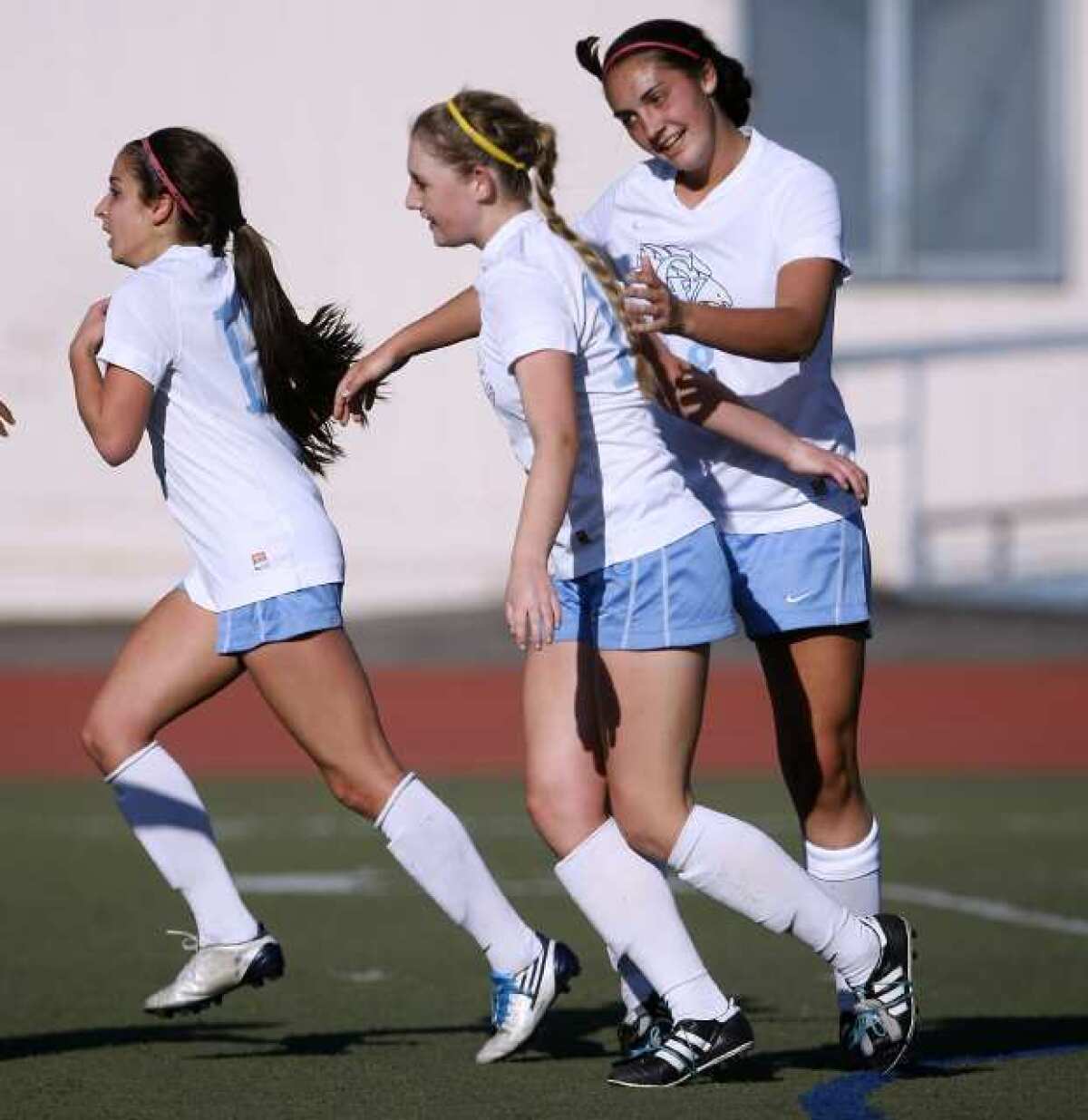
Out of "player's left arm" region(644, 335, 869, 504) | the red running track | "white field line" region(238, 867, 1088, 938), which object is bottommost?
the red running track

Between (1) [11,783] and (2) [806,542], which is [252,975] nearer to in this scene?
(2) [806,542]

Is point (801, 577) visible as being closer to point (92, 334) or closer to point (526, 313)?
point (526, 313)

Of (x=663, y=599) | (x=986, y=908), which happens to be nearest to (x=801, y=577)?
(x=663, y=599)

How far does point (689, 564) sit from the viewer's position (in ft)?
16.0

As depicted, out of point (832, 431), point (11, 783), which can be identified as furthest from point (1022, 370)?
point (832, 431)

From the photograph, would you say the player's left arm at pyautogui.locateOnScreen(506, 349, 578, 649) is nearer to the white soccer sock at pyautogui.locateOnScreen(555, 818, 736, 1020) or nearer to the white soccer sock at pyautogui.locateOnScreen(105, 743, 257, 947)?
the white soccer sock at pyautogui.locateOnScreen(555, 818, 736, 1020)

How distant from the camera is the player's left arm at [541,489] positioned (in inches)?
181

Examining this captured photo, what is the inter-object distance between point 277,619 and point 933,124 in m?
11.8

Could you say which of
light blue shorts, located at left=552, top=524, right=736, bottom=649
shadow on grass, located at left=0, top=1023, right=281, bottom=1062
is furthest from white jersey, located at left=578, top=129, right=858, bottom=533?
shadow on grass, located at left=0, top=1023, right=281, bottom=1062

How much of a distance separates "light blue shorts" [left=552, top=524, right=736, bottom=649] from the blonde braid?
1.03 ft

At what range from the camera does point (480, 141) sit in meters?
4.89

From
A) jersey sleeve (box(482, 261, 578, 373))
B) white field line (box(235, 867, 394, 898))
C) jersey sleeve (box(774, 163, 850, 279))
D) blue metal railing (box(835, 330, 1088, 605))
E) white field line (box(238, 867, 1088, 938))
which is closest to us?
jersey sleeve (box(482, 261, 578, 373))

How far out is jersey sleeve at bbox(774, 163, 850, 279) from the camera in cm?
493

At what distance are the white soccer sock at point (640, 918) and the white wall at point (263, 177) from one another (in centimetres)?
1041
